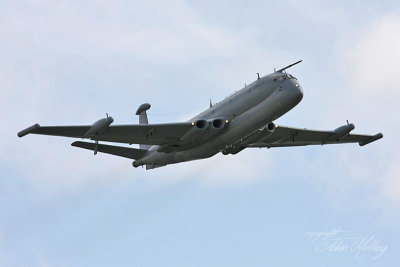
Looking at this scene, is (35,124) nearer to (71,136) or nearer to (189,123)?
(71,136)

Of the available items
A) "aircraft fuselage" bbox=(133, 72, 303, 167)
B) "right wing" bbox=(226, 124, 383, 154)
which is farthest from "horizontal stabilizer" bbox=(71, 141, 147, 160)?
"right wing" bbox=(226, 124, 383, 154)

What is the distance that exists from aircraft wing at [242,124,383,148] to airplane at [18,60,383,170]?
109 centimetres

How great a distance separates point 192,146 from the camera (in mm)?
59469

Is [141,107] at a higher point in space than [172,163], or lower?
higher

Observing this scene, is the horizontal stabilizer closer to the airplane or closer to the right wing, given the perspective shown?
the airplane

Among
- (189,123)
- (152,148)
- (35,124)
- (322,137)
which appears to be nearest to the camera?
(35,124)

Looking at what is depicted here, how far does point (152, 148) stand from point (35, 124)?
10338 mm

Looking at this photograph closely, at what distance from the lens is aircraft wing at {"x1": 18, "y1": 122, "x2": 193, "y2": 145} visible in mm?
55844

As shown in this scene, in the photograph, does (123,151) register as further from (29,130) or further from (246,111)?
(246,111)

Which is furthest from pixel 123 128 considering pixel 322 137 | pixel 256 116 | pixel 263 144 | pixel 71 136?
pixel 322 137

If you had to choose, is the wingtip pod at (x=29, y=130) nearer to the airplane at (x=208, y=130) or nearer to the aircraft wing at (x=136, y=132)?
the airplane at (x=208, y=130)

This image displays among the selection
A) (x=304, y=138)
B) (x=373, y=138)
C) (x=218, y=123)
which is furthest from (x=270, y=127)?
(x=373, y=138)

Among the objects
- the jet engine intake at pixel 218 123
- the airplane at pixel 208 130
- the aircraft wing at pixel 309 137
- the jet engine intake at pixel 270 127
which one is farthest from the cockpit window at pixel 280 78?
the aircraft wing at pixel 309 137

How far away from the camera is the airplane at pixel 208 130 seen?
183 ft
